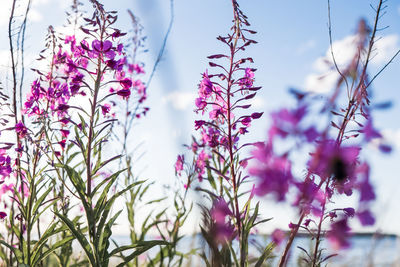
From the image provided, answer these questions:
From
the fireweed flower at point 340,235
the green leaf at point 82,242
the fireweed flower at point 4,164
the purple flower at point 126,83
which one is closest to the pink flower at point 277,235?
the fireweed flower at point 340,235

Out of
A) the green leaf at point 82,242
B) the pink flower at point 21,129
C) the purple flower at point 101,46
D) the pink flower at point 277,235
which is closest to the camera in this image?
the pink flower at point 277,235

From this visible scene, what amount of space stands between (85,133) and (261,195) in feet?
5.32

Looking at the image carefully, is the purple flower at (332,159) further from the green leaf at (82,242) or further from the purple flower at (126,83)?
the purple flower at (126,83)

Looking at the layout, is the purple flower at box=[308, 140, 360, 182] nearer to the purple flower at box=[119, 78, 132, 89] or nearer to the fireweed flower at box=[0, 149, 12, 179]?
the purple flower at box=[119, 78, 132, 89]

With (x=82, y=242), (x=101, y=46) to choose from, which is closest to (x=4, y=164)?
(x=82, y=242)

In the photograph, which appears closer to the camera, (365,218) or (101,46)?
(365,218)

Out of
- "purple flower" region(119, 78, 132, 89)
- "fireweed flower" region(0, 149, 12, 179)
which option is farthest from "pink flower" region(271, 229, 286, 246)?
"fireweed flower" region(0, 149, 12, 179)

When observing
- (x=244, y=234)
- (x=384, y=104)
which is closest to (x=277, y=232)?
(x=384, y=104)

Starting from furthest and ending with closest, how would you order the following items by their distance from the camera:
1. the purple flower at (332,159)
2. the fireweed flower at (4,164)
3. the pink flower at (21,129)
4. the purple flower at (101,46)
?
the pink flower at (21,129) → the fireweed flower at (4,164) → the purple flower at (101,46) → the purple flower at (332,159)

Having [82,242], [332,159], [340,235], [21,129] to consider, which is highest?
[21,129]

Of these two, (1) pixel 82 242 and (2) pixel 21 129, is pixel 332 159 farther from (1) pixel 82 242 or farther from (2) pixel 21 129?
(2) pixel 21 129

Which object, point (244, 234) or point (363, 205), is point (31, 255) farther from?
point (363, 205)

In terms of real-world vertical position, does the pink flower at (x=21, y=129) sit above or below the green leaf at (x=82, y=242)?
above

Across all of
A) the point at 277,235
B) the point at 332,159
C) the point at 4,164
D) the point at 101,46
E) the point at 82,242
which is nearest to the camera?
the point at 332,159
